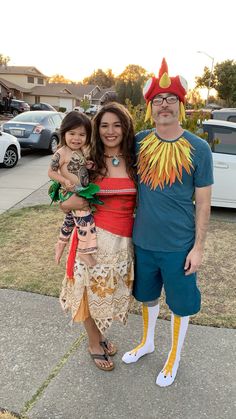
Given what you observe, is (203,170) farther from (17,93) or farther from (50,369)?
(17,93)

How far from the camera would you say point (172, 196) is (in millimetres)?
2141

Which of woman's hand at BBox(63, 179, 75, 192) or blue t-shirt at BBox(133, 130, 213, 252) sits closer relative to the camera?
blue t-shirt at BBox(133, 130, 213, 252)

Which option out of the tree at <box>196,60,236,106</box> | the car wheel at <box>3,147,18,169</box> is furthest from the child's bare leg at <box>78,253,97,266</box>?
the tree at <box>196,60,236,106</box>

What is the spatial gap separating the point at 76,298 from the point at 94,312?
0.14 m

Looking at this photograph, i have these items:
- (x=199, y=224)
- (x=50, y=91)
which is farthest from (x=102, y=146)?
(x=50, y=91)

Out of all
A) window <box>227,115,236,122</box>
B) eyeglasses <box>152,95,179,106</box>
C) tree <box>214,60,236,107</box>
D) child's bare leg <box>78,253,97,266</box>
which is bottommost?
child's bare leg <box>78,253,97,266</box>

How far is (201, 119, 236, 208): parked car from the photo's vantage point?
243 inches

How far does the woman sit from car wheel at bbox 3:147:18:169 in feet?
25.0

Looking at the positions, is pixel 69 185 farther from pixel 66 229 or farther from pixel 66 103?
pixel 66 103

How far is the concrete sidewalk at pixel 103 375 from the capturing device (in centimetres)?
228

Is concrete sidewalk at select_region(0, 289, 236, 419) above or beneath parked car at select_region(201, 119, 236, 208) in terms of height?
beneath

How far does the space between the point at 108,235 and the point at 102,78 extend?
324ft

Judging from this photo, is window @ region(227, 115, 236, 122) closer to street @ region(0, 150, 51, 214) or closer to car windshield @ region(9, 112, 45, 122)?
street @ region(0, 150, 51, 214)

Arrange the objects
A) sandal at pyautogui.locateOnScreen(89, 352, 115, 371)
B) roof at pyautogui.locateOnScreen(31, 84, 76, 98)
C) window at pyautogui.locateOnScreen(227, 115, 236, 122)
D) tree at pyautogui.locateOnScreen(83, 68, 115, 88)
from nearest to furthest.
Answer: sandal at pyautogui.locateOnScreen(89, 352, 115, 371) → window at pyautogui.locateOnScreen(227, 115, 236, 122) → roof at pyautogui.locateOnScreen(31, 84, 76, 98) → tree at pyautogui.locateOnScreen(83, 68, 115, 88)
